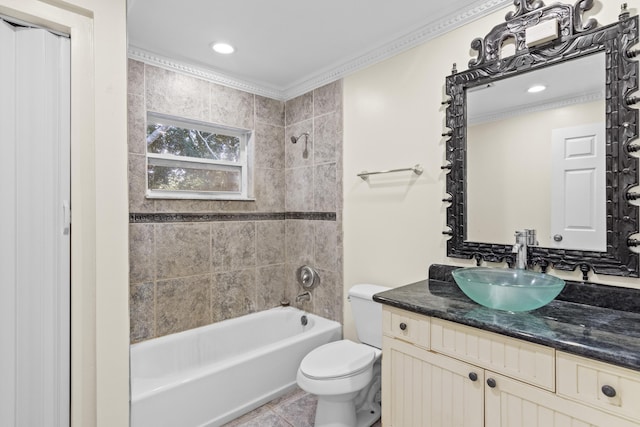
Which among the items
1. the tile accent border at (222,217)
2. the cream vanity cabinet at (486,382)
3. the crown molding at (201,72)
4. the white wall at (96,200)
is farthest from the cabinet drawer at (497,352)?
the crown molding at (201,72)

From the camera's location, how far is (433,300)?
4.97 feet

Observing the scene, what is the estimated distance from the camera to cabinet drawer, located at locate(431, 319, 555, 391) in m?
1.10

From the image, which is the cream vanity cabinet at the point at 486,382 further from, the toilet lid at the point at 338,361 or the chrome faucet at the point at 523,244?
the chrome faucet at the point at 523,244

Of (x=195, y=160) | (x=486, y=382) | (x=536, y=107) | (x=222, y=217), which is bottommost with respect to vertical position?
(x=486, y=382)

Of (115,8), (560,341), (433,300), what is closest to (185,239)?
(115,8)

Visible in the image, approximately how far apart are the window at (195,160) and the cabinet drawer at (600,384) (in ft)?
7.67

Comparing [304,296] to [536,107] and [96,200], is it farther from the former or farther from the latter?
[536,107]

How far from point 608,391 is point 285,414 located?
1746 mm

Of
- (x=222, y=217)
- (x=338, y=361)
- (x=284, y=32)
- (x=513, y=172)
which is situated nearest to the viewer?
(x=513, y=172)

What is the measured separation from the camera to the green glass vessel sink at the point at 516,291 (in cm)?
125

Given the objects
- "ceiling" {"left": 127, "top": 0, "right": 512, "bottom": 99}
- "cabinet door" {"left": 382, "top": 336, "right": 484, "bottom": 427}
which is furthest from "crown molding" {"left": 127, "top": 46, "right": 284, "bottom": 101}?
"cabinet door" {"left": 382, "top": 336, "right": 484, "bottom": 427}

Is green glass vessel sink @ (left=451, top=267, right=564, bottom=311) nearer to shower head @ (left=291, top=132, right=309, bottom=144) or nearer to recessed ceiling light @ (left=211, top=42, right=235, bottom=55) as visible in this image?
shower head @ (left=291, top=132, right=309, bottom=144)

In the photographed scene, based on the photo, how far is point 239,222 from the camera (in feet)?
9.14

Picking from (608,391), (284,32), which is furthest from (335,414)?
(284,32)
